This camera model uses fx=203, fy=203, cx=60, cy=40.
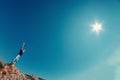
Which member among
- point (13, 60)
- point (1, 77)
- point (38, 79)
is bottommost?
point (1, 77)

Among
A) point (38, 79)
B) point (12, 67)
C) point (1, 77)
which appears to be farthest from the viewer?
point (38, 79)

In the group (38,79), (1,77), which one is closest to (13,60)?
(1,77)

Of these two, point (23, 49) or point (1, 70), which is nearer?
point (1, 70)

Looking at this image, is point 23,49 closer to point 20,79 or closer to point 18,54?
point 18,54

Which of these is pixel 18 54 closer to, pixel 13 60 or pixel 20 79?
pixel 13 60

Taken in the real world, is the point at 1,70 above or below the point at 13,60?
below

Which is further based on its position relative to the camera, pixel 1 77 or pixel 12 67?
pixel 12 67

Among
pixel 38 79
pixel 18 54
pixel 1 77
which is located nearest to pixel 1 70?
pixel 1 77

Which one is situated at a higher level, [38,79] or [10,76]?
[38,79]

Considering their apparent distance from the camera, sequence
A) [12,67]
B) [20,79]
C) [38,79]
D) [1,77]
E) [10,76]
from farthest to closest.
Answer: [38,79] → [20,79] → [12,67] → [10,76] → [1,77]
